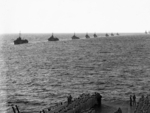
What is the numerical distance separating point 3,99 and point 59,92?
31.6 feet

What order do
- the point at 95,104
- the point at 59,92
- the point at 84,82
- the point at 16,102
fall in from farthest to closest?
the point at 84,82 < the point at 59,92 < the point at 16,102 < the point at 95,104

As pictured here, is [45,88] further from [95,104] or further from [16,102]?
[95,104]

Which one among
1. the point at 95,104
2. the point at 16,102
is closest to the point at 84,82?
the point at 16,102

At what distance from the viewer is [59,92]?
1679 inches

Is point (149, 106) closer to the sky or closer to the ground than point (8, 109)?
closer to the sky

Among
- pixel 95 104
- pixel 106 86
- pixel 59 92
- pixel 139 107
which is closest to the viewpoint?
pixel 139 107

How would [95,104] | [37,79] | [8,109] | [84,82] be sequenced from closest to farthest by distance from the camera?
[95,104] → [8,109] → [84,82] → [37,79]

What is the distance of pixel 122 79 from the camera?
→ 52.9m

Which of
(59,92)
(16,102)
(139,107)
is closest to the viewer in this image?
(139,107)

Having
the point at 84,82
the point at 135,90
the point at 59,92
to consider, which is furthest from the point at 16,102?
the point at 135,90

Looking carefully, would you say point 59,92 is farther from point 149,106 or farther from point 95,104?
point 149,106

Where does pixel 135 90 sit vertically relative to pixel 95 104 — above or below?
below

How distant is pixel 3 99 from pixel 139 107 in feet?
86.3

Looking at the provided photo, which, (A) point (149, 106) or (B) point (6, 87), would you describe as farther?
(B) point (6, 87)
